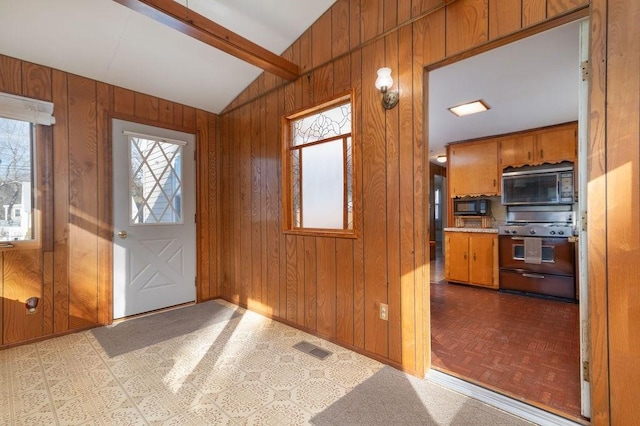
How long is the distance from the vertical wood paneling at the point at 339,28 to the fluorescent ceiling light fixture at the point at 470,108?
176cm

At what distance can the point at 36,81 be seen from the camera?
2.81 metres

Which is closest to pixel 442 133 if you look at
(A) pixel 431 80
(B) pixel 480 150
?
(B) pixel 480 150

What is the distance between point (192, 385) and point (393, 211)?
196cm

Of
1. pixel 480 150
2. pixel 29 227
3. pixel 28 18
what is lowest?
pixel 29 227

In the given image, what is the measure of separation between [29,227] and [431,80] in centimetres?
423

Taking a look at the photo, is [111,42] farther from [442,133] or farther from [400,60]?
[442,133]

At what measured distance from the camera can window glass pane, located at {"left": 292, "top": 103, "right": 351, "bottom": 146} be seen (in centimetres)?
274

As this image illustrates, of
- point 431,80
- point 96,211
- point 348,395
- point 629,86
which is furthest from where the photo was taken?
point 96,211

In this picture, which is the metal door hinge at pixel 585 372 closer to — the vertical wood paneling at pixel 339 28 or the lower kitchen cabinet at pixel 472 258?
the vertical wood paneling at pixel 339 28

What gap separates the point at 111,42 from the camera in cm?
274

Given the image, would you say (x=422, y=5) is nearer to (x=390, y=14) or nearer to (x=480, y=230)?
(x=390, y=14)

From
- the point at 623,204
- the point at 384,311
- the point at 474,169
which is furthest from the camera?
the point at 474,169

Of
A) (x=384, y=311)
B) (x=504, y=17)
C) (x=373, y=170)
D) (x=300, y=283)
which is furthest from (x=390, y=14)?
(x=300, y=283)

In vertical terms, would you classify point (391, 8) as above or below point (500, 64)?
above
